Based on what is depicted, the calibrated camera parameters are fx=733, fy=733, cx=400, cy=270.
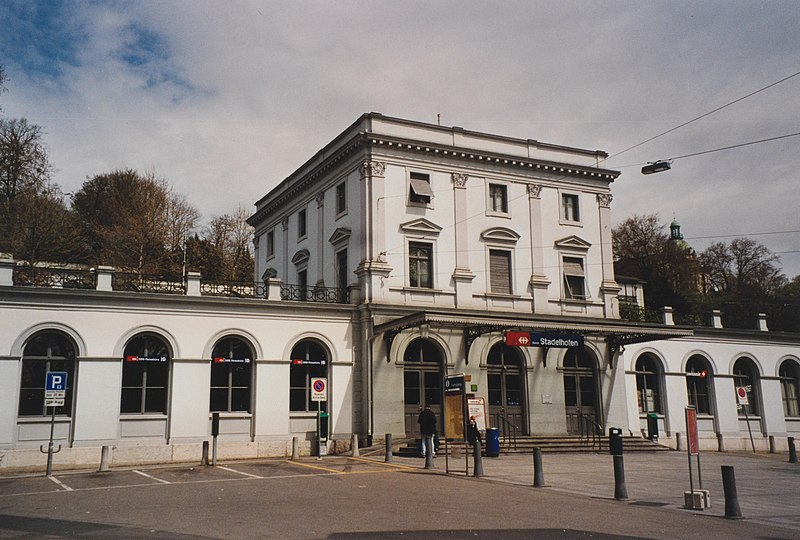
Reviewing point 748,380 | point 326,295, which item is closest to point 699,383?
point 748,380

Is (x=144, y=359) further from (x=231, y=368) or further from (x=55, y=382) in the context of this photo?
(x=55, y=382)

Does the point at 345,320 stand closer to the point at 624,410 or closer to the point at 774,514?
the point at 624,410

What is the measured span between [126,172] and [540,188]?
33055mm

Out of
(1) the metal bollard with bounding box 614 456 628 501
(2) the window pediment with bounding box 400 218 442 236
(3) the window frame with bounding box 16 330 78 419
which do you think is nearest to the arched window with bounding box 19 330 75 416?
(3) the window frame with bounding box 16 330 78 419

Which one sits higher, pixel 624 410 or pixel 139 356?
pixel 139 356

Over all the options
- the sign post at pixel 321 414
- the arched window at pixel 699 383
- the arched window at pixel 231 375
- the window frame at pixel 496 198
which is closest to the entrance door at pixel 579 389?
the arched window at pixel 699 383

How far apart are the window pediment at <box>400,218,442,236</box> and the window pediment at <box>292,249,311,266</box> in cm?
673

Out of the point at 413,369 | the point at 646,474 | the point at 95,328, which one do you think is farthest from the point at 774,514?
the point at 95,328

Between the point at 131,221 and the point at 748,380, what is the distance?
36.2m

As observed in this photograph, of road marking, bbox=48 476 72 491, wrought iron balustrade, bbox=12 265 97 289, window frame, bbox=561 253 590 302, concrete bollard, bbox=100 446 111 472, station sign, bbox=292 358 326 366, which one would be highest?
window frame, bbox=561 253 590 302

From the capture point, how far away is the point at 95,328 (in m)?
24.0

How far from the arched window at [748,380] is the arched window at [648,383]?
4.68m

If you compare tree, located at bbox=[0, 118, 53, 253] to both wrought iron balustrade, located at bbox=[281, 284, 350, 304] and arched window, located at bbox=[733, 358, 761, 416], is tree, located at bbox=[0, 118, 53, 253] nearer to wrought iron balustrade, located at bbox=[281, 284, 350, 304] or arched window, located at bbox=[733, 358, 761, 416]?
wrought iron balustrade, located at bbox=[281, 284, 350, 304]

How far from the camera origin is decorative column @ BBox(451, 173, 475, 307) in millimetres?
29812
